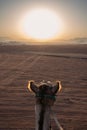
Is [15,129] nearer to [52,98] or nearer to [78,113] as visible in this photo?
[78,113]

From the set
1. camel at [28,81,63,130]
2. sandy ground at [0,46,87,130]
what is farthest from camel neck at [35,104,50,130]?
sandy ground at [0,46,87,130]

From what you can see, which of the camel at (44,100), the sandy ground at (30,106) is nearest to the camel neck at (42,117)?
the camel at (44,100)

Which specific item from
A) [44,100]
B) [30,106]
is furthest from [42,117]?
[30,106]

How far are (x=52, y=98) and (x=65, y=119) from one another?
8.57 m

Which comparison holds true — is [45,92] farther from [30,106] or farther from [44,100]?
[30,106]

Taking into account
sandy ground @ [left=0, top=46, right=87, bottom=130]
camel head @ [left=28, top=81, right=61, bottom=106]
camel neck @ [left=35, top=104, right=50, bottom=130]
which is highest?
camel head @ [left=28, top=81, right=61, bottom=106]

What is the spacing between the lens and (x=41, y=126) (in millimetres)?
3045

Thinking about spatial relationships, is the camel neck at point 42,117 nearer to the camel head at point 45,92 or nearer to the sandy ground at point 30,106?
the camel head at point 45,92

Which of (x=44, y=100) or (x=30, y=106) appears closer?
(x=44, y=100)

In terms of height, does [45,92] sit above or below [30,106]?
above

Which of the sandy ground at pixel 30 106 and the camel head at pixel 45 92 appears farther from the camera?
the sandy ground at pixel 30 106

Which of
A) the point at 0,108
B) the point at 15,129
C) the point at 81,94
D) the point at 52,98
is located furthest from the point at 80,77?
the point at 52,98

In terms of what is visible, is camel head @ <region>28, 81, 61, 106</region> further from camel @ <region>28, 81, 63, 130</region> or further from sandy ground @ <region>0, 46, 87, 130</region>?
sandy ground @ <region>0, 46, 87, 130</region>

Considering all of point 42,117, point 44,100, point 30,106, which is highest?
point 44,100
